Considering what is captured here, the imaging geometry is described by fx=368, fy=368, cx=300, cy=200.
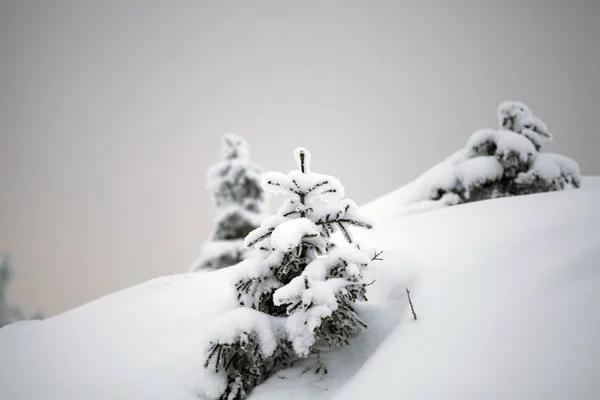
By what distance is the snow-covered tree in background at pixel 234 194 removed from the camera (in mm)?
18172

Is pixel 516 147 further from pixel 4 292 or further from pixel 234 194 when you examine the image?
pixel 4 292

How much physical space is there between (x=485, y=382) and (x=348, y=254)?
2.04m

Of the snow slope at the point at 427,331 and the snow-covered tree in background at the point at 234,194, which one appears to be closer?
the snow slope at the point at 427,331

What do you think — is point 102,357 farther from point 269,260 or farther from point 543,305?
point 543,305

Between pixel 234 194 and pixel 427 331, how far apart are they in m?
15.2

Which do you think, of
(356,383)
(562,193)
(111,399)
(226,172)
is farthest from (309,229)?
(226,172)

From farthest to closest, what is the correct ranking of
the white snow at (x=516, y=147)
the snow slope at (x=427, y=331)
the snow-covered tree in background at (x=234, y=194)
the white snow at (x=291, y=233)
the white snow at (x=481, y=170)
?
1. the snow-covered tree in background at (x=234, y=194)
2. the white snow at (x=481, y=170)
3. the white snow at (x=516, y=147)
4. the white snow at (x=291, y=233)
5. the snow slope at (x=427, y=331)

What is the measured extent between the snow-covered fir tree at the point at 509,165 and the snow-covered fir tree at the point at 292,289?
25.3 ft

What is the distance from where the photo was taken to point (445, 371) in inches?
138

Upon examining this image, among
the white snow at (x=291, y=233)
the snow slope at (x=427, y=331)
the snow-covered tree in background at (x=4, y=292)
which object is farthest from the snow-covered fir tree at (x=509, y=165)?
the snow-covered tree in background at (x=4, y=292)

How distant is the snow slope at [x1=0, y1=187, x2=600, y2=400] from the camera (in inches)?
128

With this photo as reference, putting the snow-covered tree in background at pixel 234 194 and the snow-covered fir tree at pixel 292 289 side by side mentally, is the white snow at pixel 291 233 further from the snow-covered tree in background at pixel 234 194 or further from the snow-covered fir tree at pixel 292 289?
the snow-covered tree in background at pixel 234 194

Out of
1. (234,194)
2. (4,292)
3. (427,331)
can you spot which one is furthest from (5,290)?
(427,331)

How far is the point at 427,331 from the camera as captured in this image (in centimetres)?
425
